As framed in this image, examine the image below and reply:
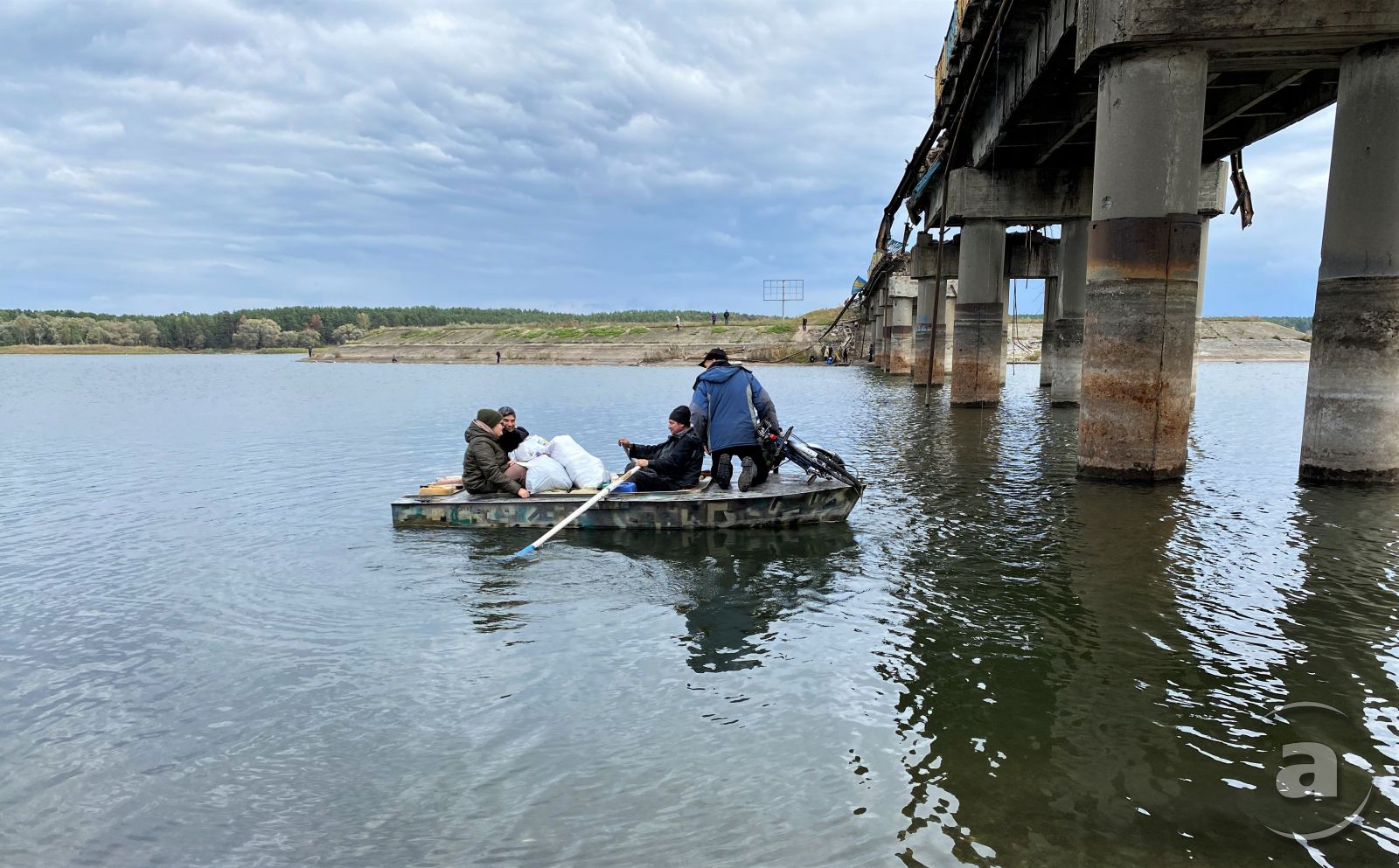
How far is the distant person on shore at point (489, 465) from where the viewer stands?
38.2ft

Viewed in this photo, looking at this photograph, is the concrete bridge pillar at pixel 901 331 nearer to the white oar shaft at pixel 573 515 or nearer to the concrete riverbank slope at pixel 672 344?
the concrete riverbank slope at pixel 672 344

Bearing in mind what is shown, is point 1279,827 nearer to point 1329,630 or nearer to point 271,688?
point 1329,630

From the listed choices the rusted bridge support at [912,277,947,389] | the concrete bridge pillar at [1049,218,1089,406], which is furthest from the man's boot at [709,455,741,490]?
the rusted bridge support at [912,277,947,389]

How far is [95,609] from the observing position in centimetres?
853

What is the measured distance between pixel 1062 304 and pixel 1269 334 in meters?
73.4

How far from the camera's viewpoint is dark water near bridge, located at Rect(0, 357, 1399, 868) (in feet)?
14.9

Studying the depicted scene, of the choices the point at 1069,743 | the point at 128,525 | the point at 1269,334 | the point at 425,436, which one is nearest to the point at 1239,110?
the point at 1069,743

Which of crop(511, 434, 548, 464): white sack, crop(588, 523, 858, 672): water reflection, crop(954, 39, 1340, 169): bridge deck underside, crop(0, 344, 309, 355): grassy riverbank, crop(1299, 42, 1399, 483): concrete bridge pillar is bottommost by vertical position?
crop(0, 344, 309, 355): grassy riverbank

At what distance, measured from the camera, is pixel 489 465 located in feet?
38.2

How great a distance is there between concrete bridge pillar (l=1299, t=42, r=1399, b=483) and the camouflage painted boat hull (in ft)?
26.3

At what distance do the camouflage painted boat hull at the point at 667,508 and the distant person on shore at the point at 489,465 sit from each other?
0.16m

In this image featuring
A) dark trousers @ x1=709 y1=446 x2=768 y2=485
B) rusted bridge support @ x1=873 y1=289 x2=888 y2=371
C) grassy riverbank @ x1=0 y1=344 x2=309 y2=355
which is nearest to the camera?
dark trousers @ x1=709 y1=446 x2=768 y2=485

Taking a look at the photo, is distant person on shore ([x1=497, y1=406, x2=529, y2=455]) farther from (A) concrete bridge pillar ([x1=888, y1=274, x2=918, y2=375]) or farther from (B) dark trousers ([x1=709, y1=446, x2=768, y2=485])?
(A) concrete bridge pillar ([x1=888, y1=274, x2=918, y2=375])

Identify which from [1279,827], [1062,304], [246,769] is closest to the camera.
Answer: [1279,827]
